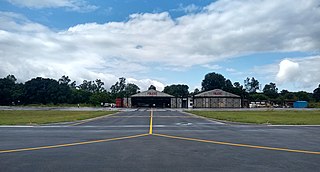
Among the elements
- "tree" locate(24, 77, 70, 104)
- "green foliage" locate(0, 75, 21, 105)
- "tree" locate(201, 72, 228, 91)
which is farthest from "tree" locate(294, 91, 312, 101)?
"green foliage" locate(0, 75, 21, 105)

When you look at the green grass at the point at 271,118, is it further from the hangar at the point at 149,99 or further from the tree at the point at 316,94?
the tree at the point at 316,94

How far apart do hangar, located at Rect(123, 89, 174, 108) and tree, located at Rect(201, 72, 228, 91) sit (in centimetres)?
5946

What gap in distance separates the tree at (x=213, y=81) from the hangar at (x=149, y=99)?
195 ft

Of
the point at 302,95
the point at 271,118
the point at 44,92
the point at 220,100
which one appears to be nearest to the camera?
the point at 271,118

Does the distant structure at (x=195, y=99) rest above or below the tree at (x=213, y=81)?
below

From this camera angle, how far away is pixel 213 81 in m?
158

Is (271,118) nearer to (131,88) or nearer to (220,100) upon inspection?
(220,100)

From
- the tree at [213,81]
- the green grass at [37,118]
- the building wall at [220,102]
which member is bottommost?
the green grass at [37,118]

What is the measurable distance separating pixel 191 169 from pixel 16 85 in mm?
124089

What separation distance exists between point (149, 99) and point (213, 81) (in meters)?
64.2

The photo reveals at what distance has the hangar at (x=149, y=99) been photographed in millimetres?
96875

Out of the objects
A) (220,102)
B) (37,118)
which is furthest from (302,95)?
(37,118)

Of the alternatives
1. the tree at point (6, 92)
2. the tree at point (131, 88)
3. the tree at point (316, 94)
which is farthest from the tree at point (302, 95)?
the tree at point (6, 92)

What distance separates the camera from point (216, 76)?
159 meters
